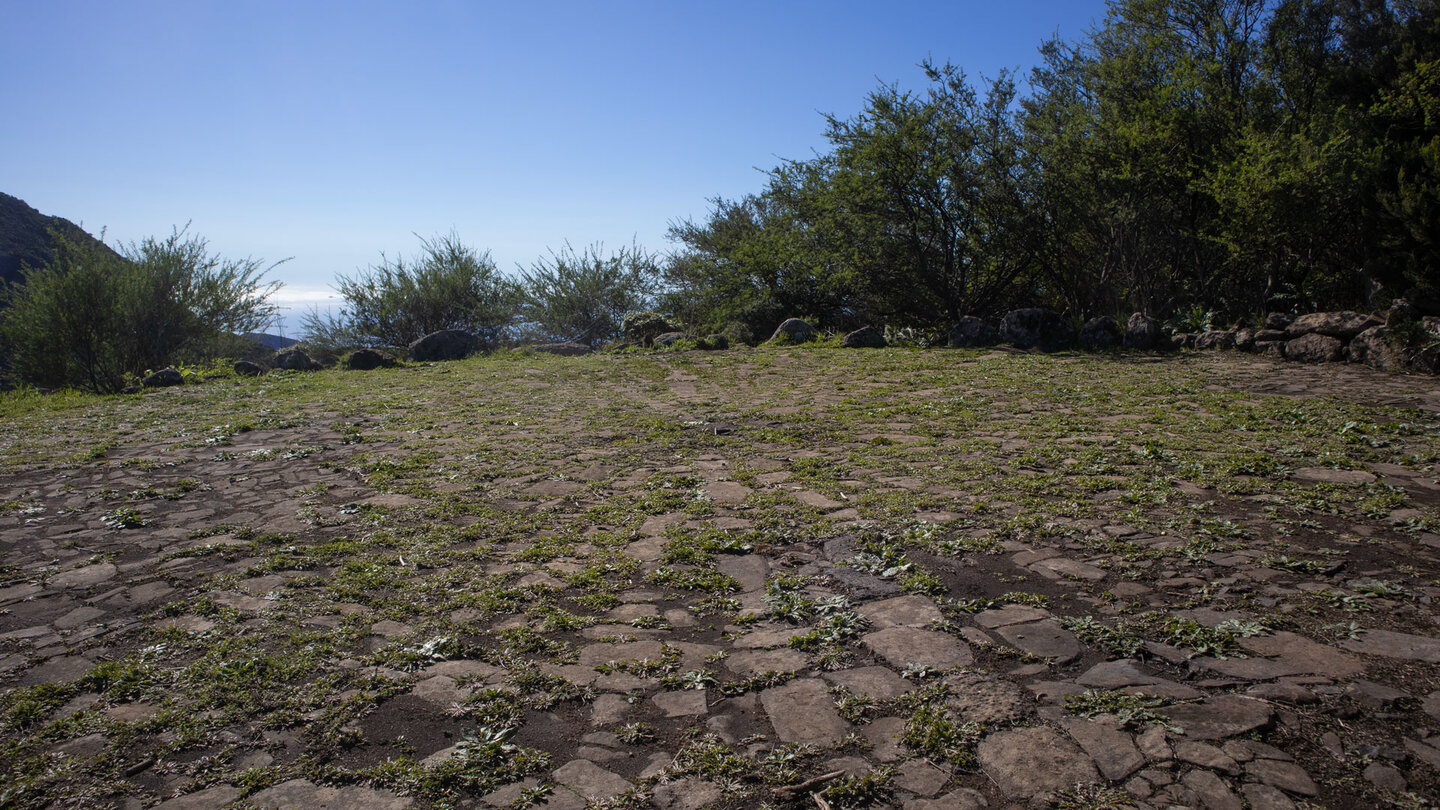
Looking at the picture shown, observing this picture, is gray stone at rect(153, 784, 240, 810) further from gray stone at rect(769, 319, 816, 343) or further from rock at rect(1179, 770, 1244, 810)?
gray stone at rect(769, 319, 816, 343)

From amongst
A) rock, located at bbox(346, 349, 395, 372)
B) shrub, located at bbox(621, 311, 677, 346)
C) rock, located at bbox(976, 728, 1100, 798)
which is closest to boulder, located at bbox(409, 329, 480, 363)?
rock, located at bbox(346, 349, 395, 372)

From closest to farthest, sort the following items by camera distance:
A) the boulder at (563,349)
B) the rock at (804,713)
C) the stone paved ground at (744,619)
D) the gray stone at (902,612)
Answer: the stone paved ground at (744,619), the rock at (804,713), the gray stone at (902,612), the boulder at (563,349)

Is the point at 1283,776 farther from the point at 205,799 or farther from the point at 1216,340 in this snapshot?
the point at 1216,340

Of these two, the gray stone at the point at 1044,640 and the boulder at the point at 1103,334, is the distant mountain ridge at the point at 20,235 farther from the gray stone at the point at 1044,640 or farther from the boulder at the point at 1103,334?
the gray stone at the point at 1044,640

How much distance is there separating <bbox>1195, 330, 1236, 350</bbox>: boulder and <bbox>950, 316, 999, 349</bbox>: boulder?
111 inches

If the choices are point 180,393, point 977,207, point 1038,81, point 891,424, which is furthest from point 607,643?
point 1038,81

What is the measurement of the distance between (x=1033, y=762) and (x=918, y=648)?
658 mm

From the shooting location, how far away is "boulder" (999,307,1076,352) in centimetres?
1122

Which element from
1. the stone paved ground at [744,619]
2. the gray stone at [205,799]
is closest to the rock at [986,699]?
the stone paved ground at [744,619]

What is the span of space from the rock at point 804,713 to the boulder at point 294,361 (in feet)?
42.9

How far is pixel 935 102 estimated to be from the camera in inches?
496

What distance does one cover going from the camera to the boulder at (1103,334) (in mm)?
10836

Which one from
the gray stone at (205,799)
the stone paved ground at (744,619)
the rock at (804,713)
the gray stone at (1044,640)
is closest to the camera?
the gray stone at (205,799)

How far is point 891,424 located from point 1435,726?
174 inches
